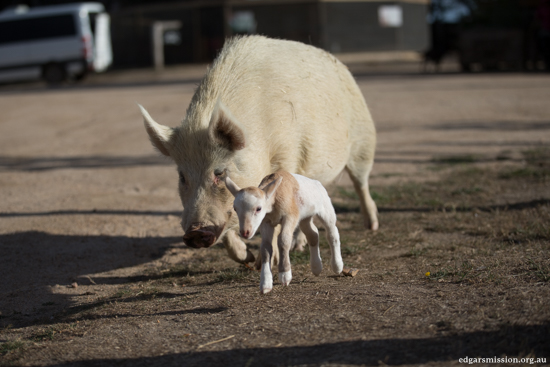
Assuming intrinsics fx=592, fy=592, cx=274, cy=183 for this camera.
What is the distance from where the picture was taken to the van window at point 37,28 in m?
23.0

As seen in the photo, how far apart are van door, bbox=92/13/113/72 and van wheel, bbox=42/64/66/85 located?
1356 millimetres

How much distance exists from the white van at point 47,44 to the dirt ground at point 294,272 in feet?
47.2

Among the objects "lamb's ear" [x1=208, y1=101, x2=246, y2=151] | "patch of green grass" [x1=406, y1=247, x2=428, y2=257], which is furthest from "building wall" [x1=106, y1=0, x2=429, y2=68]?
"lamb's ear" [x1=208, y1=101, x2=246, y2=151]

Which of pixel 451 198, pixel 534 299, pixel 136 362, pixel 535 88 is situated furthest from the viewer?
pixel 535 88

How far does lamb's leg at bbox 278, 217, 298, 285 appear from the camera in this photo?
332 centimetres

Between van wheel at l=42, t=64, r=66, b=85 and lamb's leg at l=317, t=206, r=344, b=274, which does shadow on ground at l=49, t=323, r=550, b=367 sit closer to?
lamb's leg at l=317, t=206, r=344, b=274

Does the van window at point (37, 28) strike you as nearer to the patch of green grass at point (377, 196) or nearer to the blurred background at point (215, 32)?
the blurred background at point (215, 32)

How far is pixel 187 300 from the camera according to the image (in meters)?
3.75

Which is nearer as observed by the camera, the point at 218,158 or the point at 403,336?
the point at 403,336

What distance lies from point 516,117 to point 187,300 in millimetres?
9704

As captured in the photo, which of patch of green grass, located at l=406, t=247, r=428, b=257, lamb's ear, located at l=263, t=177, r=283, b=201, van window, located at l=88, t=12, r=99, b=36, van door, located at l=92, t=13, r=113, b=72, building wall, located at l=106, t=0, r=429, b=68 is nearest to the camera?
lamb's ear, located at l=263, t=177, r=283, b=201

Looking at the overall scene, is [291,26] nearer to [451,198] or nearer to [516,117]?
[516,117]

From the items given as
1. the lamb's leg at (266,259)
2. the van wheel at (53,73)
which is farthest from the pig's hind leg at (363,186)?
the van wheel at (53,73)

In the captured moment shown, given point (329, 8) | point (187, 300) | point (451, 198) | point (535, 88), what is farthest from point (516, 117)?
point (329, 8)
